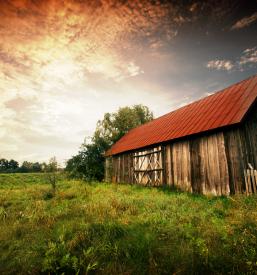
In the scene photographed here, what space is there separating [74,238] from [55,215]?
2338mm

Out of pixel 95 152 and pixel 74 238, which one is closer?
pixel 74 238

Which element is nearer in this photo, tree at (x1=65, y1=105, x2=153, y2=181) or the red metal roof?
the red metal roof

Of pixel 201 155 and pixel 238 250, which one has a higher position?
pixel 201 155

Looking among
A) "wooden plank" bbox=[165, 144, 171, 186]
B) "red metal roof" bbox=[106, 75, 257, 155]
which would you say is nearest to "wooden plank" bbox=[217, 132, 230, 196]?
"red metal roof" bbox=[106, 75, 257, 155]

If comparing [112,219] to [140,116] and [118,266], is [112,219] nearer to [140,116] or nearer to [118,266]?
[118,266]

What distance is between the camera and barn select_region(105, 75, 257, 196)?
30.6 feet

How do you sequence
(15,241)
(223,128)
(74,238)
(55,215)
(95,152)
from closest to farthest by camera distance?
(74,238)
(15,241)
(55,215)
(223,128)
(95,152)

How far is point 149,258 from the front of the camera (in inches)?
145

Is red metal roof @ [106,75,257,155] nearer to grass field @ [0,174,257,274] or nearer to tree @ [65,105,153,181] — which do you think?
grass field @ [0,174,257,274]

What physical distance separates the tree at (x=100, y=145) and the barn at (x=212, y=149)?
Result: 8.71m

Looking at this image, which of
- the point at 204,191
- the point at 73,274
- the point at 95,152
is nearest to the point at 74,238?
the point at 73,274

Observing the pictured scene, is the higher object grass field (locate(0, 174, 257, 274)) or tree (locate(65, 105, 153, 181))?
tree (locate(65, 105, 153, 181))

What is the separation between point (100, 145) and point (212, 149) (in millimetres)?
16487

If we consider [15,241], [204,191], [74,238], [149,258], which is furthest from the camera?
[204,191]
